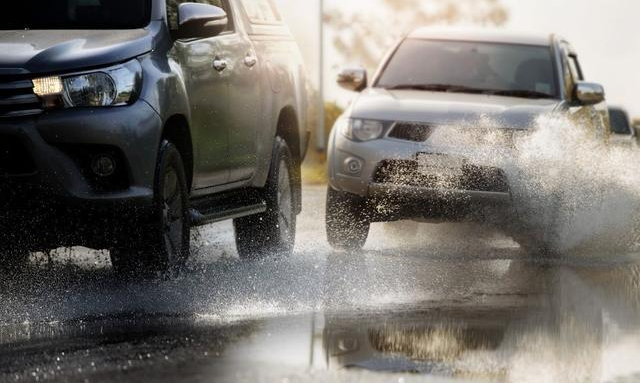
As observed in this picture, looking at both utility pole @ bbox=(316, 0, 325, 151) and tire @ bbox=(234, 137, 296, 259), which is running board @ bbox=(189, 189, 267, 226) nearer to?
tire @ bbox=(234, 137, 296, 259)

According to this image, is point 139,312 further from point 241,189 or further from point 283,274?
point 241,189

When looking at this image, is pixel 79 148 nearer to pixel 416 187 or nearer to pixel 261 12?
pixel 261 12

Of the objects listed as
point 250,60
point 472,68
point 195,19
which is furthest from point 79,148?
point 472,68

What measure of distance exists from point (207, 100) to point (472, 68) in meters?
3.94

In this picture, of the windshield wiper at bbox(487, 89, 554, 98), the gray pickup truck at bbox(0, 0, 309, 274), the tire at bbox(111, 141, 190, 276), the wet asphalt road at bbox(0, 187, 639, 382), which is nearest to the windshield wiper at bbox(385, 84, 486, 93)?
the windshield wiper at bbox(487, 89, 554, 98)

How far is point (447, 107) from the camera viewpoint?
1238 cm

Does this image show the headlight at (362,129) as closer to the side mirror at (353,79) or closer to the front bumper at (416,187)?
the front bumper at (416,187)

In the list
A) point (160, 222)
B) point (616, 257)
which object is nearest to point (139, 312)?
point (160, 222)

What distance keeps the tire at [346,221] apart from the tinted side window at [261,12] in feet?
4.41

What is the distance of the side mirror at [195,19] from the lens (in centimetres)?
955

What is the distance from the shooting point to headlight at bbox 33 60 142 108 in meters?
8.61

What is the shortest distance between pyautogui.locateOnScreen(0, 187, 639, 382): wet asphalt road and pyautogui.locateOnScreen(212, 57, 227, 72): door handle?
1.19 meters

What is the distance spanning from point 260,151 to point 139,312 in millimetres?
3064

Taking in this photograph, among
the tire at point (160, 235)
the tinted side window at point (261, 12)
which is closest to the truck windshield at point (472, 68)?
the tinted side window at point (261, 12)
